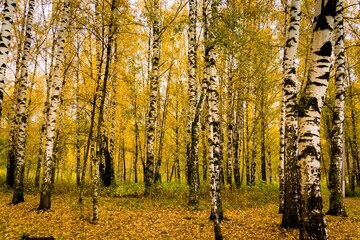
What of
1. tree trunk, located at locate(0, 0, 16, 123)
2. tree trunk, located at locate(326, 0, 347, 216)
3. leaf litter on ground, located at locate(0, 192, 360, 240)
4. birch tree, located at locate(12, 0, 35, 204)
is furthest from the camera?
birch tree, located at locate(12, 0, 35, 204)

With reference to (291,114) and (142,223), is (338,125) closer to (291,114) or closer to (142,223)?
(291,114)

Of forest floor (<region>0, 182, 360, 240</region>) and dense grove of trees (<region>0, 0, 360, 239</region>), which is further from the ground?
dense grove of trees (<region>0, 0, 360, 239</region>)

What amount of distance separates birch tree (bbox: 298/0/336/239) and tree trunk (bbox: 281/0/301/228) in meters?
2.97

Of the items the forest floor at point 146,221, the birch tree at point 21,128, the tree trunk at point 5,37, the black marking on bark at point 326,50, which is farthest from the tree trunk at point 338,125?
the birch tree at point 21,128

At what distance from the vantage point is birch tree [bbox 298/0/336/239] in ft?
14.8

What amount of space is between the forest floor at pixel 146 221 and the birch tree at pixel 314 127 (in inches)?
144

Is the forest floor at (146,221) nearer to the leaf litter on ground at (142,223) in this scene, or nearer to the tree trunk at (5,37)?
the leaf litter on ground at (142,223)

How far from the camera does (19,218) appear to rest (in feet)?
31.1

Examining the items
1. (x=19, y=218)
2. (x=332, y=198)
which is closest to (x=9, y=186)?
(x=19, y=218)

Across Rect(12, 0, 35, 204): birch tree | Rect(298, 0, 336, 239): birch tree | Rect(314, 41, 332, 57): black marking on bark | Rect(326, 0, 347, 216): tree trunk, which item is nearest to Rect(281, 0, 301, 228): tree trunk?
Rect(298, 0, 336, 239): birch tree

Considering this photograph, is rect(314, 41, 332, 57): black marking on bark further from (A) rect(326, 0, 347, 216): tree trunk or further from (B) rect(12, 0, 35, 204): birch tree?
(B) rect(12, 0, 35, 204): birch tree

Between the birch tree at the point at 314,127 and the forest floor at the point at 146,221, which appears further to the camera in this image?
the forest floor at the point at 146,221

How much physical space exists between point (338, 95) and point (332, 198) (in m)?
4.19

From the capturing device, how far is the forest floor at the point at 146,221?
7.96 m
